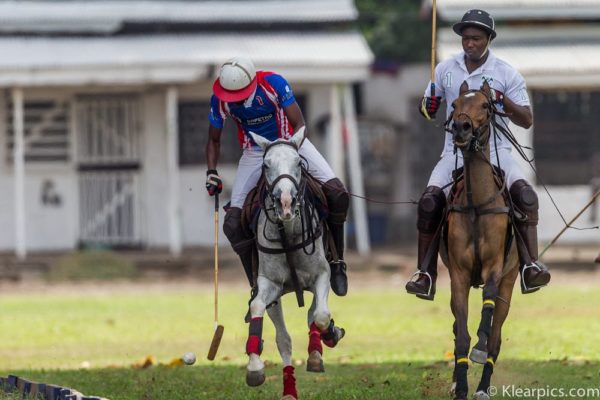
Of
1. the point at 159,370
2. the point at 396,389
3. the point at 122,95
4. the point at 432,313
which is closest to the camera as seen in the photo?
the point at 396,389

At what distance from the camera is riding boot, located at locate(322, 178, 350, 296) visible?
13.8 meters

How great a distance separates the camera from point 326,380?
583 inches

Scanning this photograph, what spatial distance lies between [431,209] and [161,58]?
16997 mm

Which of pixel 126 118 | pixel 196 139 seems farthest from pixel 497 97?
pixel 126 118

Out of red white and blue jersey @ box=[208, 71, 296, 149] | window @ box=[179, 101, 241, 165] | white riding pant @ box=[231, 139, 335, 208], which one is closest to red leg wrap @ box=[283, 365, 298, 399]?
white riding pant @ box=[231, 139, 335, 208]

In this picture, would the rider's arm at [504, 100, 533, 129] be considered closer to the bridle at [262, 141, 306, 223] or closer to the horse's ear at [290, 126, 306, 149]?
the horse's ear at [290, 126, 306, 149]

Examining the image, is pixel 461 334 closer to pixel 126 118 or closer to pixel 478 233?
pixel 478 233

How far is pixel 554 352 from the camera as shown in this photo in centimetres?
1731

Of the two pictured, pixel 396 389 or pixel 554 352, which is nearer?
pixel 396 389

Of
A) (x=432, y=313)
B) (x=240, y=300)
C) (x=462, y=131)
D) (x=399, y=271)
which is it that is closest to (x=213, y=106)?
(x=462, y=131)

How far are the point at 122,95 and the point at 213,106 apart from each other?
1819 centimetres

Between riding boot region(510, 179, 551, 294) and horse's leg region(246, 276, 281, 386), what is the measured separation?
208 cm

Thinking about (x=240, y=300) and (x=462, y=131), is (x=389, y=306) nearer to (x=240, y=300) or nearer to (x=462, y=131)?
(x=240, y=300)

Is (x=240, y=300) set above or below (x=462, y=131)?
below
